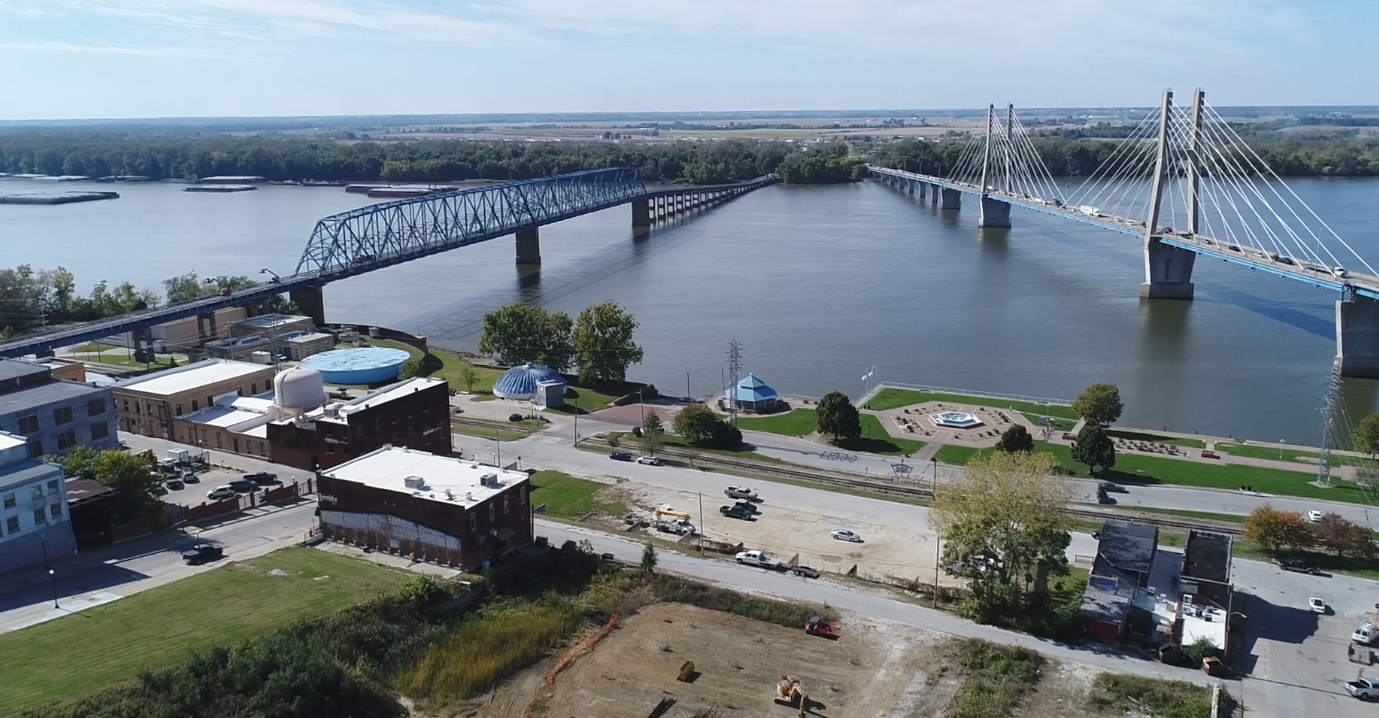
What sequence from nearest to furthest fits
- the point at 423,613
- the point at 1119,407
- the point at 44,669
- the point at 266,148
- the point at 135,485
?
1. the point at 44,669
2. the point at 423,613
3. the point at 135,485
4. the point at 1119,407
5. the point at 266,148

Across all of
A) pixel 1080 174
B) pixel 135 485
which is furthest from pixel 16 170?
pixel 135 485

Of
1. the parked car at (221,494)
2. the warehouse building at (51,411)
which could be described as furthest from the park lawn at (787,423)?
the warehouse building at (51,411)

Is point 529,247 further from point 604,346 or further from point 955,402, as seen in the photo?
point 955,402

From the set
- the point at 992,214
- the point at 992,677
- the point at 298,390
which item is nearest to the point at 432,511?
the point at 298,390

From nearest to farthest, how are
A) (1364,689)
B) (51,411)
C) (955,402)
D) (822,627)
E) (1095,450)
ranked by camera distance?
(1364,689)
(822,627)
(51,411)
(1095,450)
(955,402)

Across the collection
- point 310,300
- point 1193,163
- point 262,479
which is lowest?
point 262,479

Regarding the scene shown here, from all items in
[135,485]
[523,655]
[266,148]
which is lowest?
[523,655]

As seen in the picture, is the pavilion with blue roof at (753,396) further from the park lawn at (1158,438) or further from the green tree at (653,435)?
the park lawn at (1158,438)

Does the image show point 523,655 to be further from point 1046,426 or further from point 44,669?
point 1046,426
